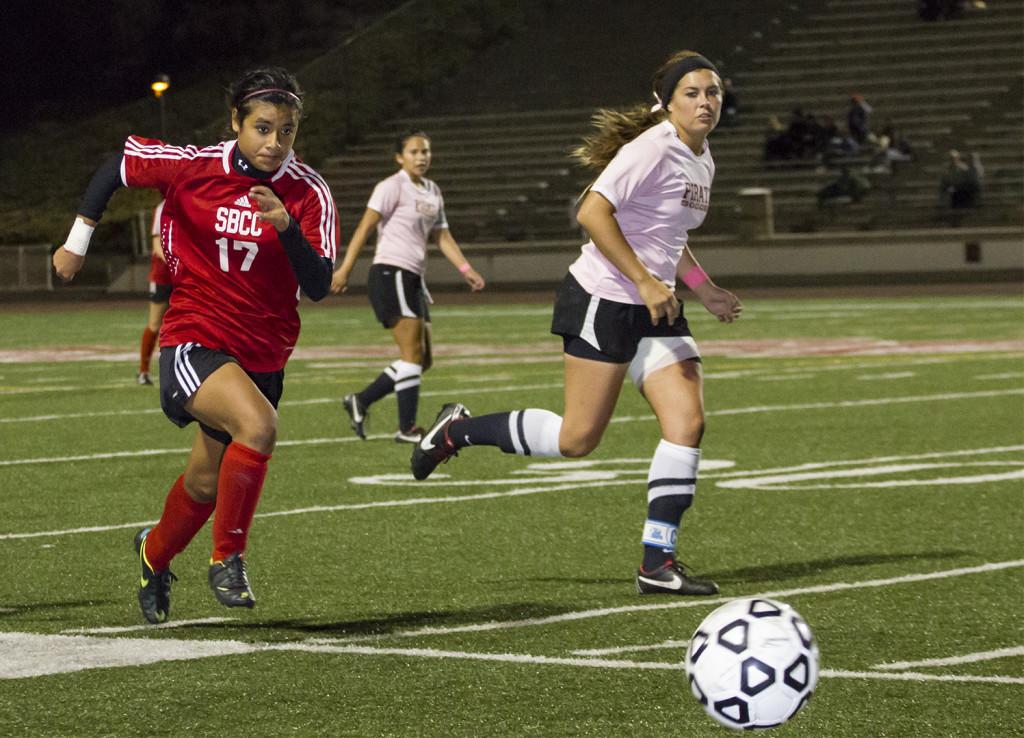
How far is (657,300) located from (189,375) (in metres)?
1.81

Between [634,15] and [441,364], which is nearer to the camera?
[441,364]

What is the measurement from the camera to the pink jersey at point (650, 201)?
324 inches

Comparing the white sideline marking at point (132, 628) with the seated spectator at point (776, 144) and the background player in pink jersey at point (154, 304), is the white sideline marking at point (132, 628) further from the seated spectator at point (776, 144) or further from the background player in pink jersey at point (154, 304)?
the seated spectator at point (776, 144)

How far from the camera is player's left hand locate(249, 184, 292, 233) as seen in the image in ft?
22.0

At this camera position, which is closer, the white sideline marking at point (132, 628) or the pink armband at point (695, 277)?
the white sideline marking at point (132, 628)

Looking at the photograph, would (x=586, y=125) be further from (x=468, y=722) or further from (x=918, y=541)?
(x=468, y=722)

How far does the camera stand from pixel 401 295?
47.0ft

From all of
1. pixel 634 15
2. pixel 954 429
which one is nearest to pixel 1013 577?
pixel 954 429

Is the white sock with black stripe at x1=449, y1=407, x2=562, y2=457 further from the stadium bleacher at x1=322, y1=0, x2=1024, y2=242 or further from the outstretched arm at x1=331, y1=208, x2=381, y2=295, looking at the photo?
the stadium bleacher at x1=322, y1=0, x2=1024, y2=242

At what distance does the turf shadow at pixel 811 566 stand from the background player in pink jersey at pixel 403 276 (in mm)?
5672

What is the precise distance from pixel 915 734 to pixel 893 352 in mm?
17226

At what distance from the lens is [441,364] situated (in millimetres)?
22062

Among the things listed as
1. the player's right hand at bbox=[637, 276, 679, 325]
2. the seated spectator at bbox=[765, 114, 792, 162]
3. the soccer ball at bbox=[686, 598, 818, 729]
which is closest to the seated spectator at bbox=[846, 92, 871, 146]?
the seated spectator at bbox=[765, 114, 792, 162]

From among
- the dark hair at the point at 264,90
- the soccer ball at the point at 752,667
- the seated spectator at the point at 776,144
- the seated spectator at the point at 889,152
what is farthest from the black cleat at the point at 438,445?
the seated spectator at the point at 776,144
